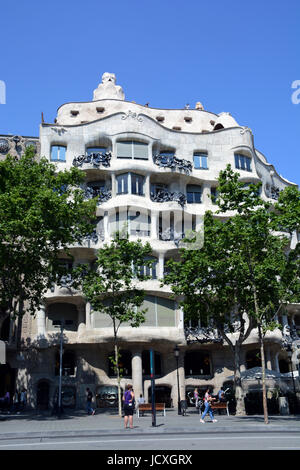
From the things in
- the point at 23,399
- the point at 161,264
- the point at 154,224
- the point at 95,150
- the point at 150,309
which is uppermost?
the point at 95,150

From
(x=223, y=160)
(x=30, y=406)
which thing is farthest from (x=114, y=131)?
(x=30, y=406)

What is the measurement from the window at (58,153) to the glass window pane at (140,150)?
5533mm

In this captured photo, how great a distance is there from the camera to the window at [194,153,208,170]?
39.0 metres

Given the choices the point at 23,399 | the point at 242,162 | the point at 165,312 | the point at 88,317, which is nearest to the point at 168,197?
the point at 242,162

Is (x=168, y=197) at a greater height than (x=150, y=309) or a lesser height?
greater

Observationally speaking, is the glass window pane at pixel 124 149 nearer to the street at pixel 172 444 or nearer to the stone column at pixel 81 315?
the stone column at pixel 81 315

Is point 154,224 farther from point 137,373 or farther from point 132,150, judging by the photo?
point 137,373

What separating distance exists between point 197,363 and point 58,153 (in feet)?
63.3

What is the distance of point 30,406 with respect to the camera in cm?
3170

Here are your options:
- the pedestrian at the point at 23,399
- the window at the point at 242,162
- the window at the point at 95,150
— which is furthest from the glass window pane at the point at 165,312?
the window at the point at 242,162

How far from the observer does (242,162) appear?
39.8 meters

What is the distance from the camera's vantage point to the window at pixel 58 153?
120 feet
